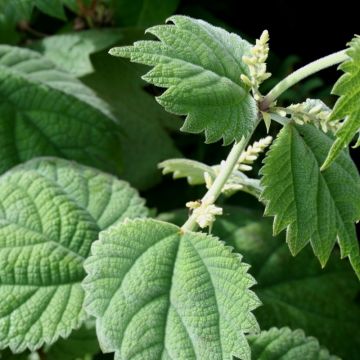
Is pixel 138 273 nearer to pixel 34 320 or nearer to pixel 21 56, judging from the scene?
pixel 34 320

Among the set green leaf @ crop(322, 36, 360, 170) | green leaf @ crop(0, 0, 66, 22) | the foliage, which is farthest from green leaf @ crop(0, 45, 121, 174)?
green leaf @ crop(322, 36, 360, 170)

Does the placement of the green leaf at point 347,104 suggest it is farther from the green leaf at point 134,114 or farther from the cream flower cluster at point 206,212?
the green leaf at point 134,114

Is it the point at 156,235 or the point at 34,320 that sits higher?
the point at 156,235

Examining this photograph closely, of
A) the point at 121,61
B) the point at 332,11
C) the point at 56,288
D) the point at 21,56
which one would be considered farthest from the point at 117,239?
the point at 332,11

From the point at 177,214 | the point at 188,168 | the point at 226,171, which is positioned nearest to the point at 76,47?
the point at 177,214

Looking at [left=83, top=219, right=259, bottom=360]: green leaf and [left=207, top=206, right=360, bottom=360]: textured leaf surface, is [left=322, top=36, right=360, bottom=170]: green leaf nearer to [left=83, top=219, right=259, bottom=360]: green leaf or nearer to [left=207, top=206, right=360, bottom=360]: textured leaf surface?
[left=83, top=219, right=259, bottom=360]: green leaf

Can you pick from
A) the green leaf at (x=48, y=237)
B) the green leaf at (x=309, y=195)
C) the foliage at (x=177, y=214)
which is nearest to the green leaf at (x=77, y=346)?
the foliage at (x=177, y=214)

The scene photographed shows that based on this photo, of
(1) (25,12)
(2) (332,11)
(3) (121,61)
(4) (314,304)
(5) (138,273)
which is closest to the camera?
(5) (138,273)
